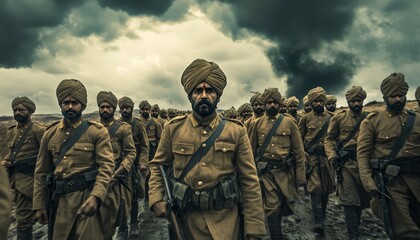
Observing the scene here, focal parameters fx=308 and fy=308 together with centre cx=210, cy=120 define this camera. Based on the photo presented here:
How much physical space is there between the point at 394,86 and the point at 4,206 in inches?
209

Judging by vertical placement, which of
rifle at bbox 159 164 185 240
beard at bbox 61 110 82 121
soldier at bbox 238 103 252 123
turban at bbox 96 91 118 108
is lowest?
rifle at bbox 159 164 185 240

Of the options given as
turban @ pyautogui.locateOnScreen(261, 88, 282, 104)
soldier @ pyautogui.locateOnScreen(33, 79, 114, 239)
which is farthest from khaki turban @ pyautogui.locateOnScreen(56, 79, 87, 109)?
turban @ pyautogui.locateOnScreen(261, 88, 282, 104)

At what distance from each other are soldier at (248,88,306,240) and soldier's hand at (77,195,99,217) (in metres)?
3.11

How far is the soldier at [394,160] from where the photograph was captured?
450cm

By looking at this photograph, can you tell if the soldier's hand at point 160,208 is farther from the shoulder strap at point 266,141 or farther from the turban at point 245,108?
the turban at point 245,108

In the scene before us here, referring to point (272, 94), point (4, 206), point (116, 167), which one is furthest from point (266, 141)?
point (4, 206)

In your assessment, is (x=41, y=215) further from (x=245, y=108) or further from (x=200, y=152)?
(x=245, y=108)

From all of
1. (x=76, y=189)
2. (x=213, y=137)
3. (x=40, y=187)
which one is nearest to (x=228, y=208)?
(x=213, y=137)

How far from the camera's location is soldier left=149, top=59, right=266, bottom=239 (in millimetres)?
3156

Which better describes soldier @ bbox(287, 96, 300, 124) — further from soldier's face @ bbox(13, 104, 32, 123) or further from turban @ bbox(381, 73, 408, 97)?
soldier's face @ bbox(13, 104, 32, 123)

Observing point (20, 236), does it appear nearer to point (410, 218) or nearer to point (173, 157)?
point (173, 157)

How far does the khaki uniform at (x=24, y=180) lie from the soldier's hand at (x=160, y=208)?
380 centimetres

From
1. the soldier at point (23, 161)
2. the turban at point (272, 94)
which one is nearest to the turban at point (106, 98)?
the soldier at point (23, 161)

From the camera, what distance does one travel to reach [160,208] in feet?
10.5
